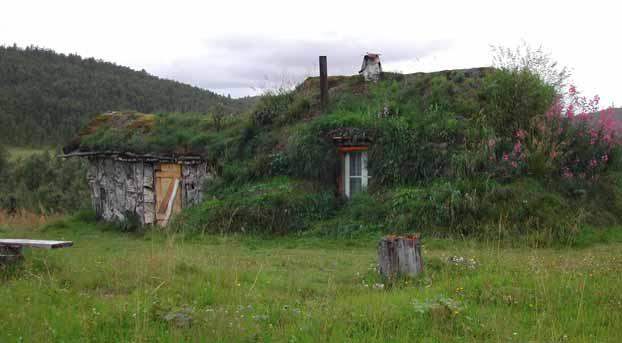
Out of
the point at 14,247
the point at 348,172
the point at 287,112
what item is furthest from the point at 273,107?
the point at 14,247

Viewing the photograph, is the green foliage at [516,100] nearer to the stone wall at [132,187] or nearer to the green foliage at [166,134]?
the green foliage at [166,134]

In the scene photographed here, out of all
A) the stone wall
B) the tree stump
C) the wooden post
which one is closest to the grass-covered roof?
the wooden post

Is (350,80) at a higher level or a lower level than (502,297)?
higher

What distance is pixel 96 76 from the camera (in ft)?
204

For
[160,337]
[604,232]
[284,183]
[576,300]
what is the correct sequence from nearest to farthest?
[160,337] < [576,300] < [604,232] < [284,183]

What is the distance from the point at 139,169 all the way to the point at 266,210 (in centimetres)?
556

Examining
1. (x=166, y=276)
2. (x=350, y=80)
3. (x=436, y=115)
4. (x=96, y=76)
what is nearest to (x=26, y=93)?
(x=96, y=76)

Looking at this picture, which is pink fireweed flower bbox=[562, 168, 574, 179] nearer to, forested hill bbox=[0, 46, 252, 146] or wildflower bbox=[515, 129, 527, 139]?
wildflower bbox=[515, 129, 527, 139]

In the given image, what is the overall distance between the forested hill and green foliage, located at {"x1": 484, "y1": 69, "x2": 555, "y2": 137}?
38.6 m

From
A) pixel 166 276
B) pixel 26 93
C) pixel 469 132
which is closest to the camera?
pixel 166 276

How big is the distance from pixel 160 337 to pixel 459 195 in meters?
7.71

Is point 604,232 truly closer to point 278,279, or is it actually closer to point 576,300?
point 576,300

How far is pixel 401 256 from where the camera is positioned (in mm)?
6750

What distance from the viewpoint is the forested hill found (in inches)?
2099
